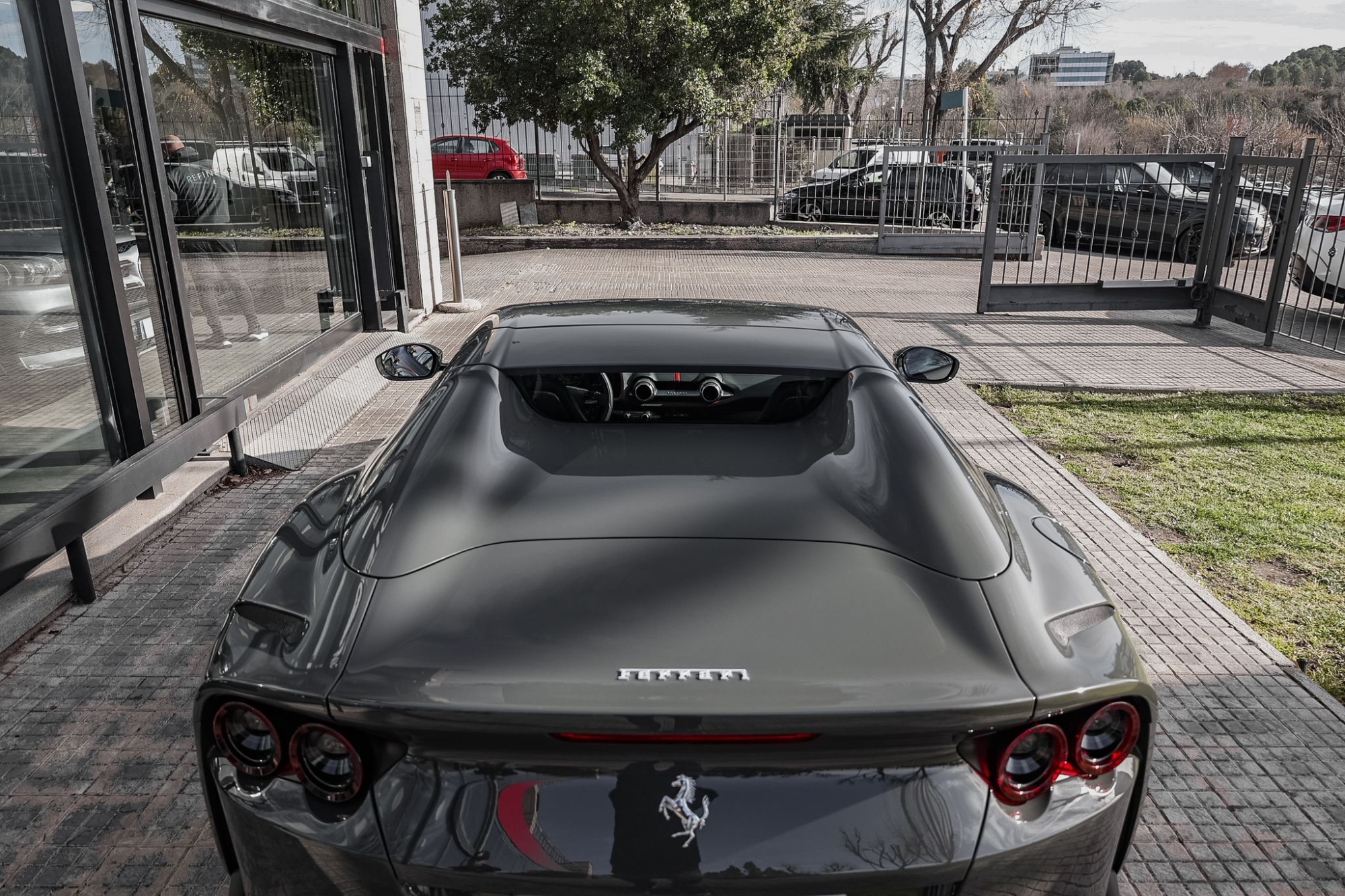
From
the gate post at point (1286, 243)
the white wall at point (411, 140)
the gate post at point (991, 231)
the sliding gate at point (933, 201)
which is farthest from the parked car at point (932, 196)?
the white wall at point (411, 140)

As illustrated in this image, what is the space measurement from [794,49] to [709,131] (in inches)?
91.6

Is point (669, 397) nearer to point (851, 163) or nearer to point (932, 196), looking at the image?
point (932, 196)

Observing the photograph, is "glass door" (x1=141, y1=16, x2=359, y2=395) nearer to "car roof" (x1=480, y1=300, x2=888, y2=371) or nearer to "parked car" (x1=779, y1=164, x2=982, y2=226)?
"car roof" (x1=480, y1=300, x2=888, y2=371)

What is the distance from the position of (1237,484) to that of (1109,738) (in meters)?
5.02

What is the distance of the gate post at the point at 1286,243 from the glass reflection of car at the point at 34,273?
9.99m

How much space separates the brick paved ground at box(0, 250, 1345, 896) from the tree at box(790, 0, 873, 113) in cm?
3272

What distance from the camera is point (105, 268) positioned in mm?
4582

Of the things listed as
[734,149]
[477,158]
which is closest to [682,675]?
[734,149]

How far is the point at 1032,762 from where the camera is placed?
1760 mm

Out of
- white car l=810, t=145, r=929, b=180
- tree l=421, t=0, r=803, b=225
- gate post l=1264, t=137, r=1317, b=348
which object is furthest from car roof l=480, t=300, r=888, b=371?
white car l=810, t=145, r=929, b=180

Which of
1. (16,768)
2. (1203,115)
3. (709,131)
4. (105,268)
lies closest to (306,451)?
(105,268)

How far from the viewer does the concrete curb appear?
3729 millimetres

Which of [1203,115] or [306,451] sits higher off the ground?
[1203,115]

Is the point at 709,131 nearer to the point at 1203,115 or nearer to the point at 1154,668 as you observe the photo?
the point at 1154,668
